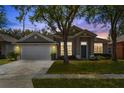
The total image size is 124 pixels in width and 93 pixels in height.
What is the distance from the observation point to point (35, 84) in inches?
528

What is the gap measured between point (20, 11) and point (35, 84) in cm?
1433

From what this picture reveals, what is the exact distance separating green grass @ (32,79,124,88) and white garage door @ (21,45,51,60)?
17201 millimetres

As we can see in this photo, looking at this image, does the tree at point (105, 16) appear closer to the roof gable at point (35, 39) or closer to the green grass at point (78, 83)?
the roof gable at point (35, 39)

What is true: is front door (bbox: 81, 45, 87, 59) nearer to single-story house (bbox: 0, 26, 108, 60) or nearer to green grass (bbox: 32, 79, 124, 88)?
single-story house (bbox: 0, 26, 108, 60)

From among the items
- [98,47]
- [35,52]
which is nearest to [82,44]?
[98,47]

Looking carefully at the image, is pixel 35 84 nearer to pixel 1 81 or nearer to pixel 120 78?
pixel 1 81

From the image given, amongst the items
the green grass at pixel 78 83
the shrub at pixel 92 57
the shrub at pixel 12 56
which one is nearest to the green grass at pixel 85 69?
the green grass at pixel 78 83

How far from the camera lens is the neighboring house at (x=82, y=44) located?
35531 millimetres

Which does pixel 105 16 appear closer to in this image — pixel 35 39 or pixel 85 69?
pixel 35 39

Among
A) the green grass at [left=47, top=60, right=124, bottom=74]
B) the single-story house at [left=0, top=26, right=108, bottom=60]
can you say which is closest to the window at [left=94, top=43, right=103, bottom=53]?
the single-story house at [left=0, top=26, right=108, bottom=60]

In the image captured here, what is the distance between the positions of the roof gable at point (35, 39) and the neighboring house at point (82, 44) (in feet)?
5.71

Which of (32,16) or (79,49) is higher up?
(32,16)
